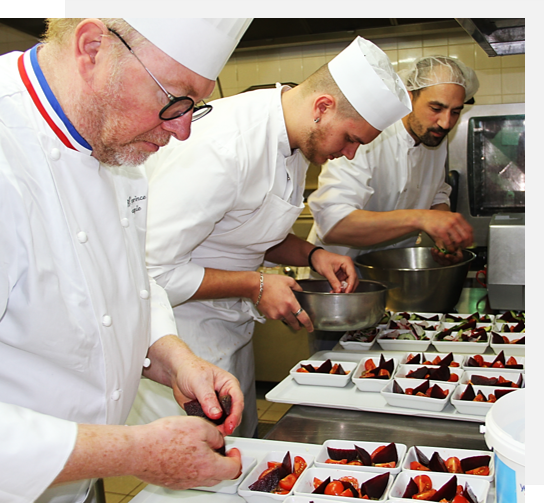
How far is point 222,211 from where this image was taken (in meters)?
1.68

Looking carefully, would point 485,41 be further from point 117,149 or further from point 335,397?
point 117,149

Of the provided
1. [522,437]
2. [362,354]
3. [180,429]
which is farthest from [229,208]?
[522,437]

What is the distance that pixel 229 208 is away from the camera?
1.72 m

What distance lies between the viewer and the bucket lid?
0.75 meters

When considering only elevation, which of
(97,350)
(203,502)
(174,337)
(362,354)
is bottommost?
(362,354)

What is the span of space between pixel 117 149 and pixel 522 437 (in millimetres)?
804

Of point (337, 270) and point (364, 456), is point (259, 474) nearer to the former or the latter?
point (364, 456)

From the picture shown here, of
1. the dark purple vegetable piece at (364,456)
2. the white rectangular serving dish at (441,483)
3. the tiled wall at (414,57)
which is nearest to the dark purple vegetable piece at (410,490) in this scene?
the white rectangular serving dish at (441,483)

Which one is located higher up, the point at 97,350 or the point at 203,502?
the point at 97,350

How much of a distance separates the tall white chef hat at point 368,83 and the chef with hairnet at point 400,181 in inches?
24.1

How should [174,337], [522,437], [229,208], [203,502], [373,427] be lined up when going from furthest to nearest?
[229,208] → [373,427] → [174,337] → [203,502] → [522,437]

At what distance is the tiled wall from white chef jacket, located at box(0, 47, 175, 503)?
3047 mm

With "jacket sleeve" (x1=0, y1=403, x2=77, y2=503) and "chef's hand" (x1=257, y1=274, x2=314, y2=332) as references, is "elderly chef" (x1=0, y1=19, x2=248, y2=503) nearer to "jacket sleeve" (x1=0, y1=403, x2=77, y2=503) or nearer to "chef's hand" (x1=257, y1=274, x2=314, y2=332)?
"jacket sleeve" (x1=0, y1=403, x2=77, y2=503)

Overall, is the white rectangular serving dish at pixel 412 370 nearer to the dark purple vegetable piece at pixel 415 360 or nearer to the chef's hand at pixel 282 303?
the dark purple vegetable piece at pixel 415 360
